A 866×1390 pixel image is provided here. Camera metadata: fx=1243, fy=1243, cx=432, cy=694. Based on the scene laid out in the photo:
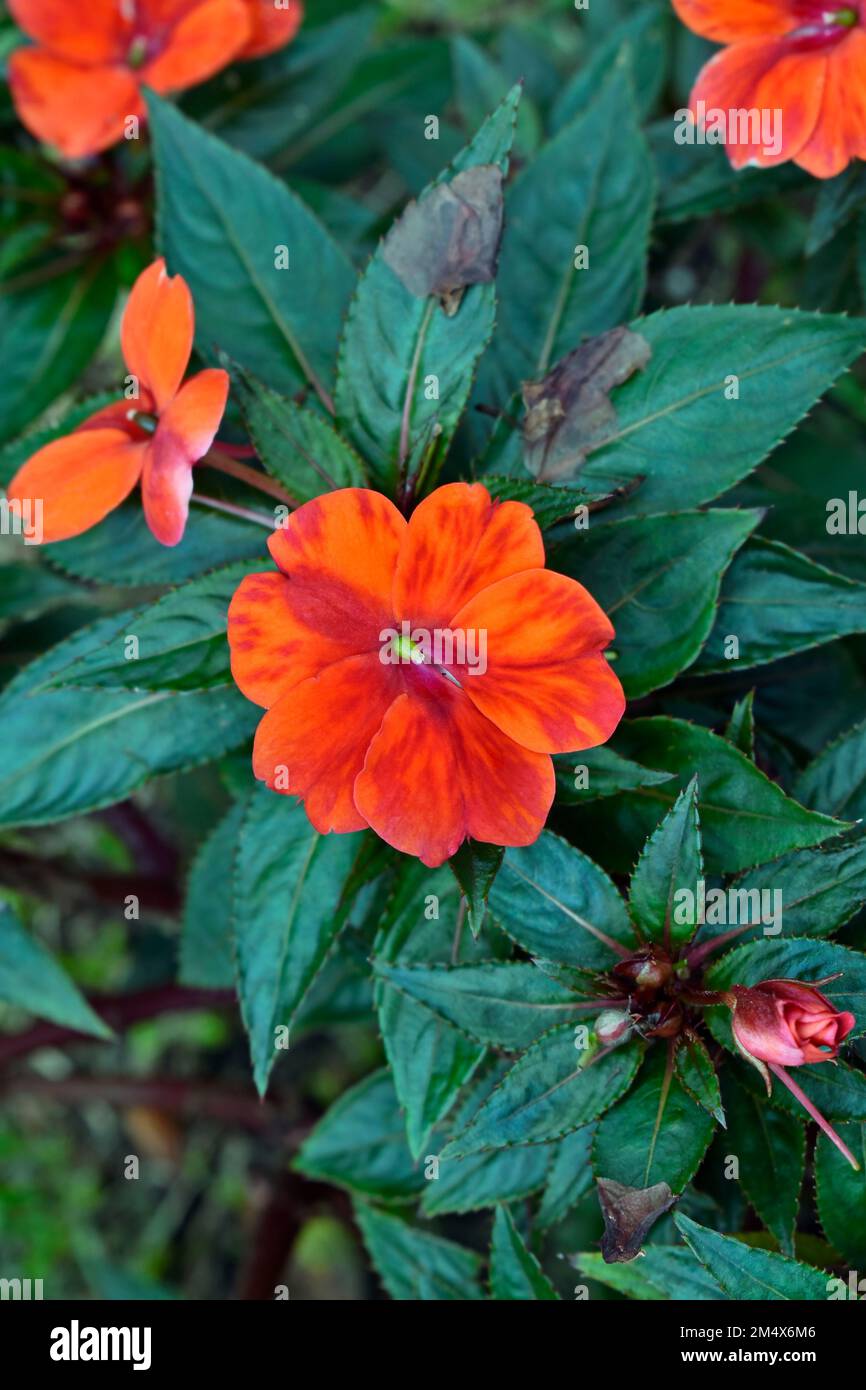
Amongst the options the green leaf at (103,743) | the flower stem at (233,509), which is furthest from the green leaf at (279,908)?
the flower stem at (233,509)

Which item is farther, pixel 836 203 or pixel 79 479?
pixel 836 203

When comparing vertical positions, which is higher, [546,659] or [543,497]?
[543,497]

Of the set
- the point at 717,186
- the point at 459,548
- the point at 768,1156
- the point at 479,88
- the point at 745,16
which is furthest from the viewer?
the point at 479,88

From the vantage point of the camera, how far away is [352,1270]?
277 centimetres

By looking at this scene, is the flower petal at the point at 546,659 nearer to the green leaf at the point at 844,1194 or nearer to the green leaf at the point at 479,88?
the green leaf at the point at 844,1194

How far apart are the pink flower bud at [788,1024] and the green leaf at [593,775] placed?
247mm

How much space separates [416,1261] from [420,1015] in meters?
0.61

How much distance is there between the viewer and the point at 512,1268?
1466mm

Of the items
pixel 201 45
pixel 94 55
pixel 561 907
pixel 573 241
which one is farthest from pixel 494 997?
pixel 94 55

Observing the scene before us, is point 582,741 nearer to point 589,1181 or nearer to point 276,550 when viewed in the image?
point 276,550

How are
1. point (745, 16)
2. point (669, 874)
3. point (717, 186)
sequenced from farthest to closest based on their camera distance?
point (717, 186)
point (745, 16)
point (669, 874)

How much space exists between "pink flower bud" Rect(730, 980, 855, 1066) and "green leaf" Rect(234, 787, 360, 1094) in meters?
0.50

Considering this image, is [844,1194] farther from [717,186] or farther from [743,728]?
[717,186]

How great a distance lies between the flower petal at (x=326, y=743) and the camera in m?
1.06
